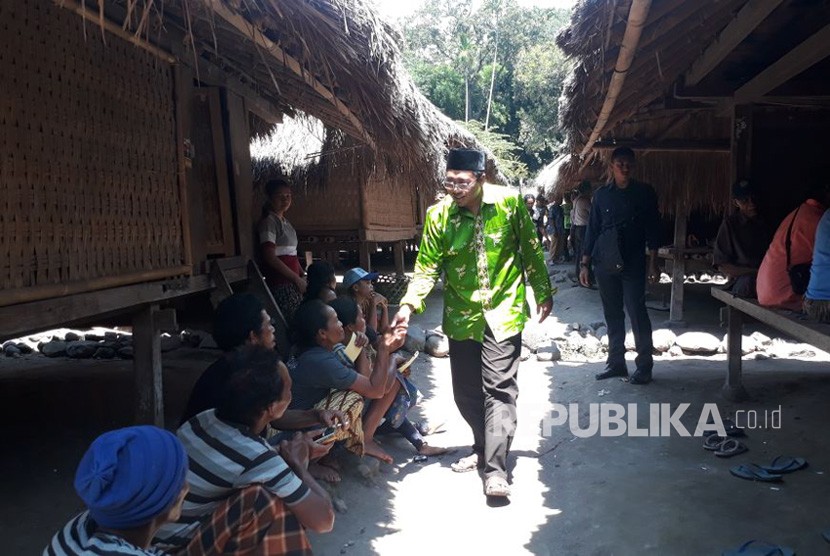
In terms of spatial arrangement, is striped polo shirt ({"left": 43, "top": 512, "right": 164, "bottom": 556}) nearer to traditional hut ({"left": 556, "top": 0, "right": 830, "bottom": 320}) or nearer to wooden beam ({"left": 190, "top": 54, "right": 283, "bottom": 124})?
traditional hut ({"left": 556, "top": 0, "right": 830, "bottom": 320})

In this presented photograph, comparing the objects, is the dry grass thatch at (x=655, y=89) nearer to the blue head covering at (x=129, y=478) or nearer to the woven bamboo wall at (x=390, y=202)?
the woven bamboo wall at (x=390, y=202)

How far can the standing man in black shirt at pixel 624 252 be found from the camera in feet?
18.1

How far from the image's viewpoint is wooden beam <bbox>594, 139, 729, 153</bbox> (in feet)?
25.5

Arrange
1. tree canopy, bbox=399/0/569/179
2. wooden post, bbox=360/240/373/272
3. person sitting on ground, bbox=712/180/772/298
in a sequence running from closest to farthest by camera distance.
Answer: person sitting on ground, bbox=712/180/772/298 → wooden post, bbox=360/240/373/272 → tree canopy, bbox=399/0/569/179

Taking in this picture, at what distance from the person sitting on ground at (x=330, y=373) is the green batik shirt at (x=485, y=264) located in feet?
1.27

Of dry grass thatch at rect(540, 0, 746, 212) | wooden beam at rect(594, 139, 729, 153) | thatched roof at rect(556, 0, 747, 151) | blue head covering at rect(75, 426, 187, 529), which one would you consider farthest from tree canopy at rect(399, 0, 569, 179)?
blue head covering at rect(75, 426, 187, 529)

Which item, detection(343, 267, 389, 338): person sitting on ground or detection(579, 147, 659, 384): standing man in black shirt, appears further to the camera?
detection(579, 147, 659, 384): standing man in black shirt

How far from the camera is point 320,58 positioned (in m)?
4.17

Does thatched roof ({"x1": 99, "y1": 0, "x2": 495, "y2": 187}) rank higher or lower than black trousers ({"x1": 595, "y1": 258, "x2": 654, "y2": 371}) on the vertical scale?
higher

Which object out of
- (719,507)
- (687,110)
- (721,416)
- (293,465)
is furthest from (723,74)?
(293,465)

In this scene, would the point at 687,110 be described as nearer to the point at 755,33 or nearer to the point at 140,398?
the point at 755,33

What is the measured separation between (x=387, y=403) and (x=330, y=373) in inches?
27.3

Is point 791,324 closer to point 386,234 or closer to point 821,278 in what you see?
point 821,278

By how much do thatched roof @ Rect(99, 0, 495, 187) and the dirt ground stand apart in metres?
2.36
